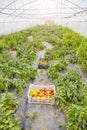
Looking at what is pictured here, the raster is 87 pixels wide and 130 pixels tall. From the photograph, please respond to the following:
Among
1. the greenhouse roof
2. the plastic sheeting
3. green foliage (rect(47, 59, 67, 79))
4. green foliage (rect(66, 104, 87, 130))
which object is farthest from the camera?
the greenhouse roof

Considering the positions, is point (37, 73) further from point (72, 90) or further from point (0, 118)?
point (0, 118)

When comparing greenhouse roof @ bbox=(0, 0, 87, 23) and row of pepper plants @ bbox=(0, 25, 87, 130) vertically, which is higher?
greenhouse roof @ bbox=(0, 0, 87, 23)

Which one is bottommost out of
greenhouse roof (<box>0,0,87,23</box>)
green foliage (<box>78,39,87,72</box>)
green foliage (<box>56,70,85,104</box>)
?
green foliage (<box>78,39,87,72</box>)

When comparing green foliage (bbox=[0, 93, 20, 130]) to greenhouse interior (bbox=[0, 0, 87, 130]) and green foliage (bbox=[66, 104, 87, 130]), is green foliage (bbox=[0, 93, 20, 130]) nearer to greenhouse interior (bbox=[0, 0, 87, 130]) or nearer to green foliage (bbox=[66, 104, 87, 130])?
greenhouse interior (bbox=[0, 0, 87, 130])

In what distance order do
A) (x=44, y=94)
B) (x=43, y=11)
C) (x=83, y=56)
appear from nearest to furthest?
(x=44, y=94), (x=83, y=56), (x=43, y=11)

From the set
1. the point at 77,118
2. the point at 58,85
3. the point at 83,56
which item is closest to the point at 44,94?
the point at 58,85

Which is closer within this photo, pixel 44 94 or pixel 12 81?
pixel 44 94

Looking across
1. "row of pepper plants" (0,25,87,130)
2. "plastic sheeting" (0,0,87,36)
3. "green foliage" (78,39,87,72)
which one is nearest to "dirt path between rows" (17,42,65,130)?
"row of pepper plants" (0,25,87,130)

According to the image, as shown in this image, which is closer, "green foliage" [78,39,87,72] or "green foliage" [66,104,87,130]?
"green foliage" [66,104,87,130]

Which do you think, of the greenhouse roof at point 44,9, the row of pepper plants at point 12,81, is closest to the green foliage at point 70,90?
the row of pepper plants at point 12,81

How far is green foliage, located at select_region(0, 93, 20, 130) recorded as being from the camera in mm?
5223

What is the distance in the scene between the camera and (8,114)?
18.2ft

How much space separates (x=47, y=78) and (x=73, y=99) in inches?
91.3

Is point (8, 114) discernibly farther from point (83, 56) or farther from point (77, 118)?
point (83, 56)
